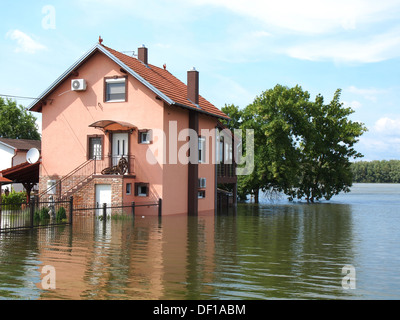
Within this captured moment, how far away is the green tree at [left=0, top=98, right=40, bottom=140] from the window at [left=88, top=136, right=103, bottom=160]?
143ft

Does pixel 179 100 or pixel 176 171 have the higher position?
pixel 179 100

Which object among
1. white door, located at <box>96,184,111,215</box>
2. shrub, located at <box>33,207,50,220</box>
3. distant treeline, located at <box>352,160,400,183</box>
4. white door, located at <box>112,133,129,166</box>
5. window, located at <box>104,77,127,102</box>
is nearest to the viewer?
shrub, located at <box>33,207,50,220</box>

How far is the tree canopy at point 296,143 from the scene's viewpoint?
44219mm

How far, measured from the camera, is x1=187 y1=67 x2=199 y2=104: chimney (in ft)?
99.9

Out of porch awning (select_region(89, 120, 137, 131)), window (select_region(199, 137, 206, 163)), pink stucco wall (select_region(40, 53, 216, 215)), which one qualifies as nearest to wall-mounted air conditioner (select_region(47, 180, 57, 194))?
pink stucco wall (select_region(40, 53, 216, 215))

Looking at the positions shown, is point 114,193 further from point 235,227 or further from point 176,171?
point 235,227

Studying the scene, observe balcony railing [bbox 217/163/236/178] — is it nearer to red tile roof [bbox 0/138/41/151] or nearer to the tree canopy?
the tree canopy

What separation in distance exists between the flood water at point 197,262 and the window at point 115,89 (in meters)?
9.42

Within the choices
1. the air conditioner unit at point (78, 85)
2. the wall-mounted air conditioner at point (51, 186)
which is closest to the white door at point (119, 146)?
the air conditioner unit at point (78, 85)

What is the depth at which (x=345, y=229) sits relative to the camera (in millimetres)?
21938

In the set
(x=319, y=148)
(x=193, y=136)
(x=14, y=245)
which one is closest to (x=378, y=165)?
(x=319, y=148)

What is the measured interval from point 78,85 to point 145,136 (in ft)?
17.3

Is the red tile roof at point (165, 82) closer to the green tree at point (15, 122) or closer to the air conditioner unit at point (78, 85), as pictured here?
the air conditioner unit at point (78, 85)

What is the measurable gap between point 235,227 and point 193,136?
8.74 m
